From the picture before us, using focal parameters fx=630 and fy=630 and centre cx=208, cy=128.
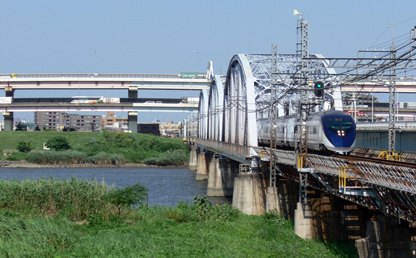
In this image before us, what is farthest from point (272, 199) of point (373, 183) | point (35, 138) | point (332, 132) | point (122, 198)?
point (35, 138)

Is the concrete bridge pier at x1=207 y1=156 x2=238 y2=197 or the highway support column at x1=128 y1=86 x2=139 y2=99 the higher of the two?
the highway support column at x1=128 y1=86 x2=139 y2=99

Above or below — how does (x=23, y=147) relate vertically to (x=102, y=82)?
below

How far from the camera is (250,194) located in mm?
43406

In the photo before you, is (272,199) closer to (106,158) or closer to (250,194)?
(250,194)

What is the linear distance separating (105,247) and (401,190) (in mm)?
11250

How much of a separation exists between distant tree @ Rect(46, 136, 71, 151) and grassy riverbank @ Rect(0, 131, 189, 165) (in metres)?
1.58

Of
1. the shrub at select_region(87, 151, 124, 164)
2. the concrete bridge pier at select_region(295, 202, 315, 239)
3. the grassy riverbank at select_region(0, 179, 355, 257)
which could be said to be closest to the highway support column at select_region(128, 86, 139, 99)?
the shrub at select_region(87, 151, 124, 164)

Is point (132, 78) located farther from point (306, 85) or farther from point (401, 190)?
point (401, 190)

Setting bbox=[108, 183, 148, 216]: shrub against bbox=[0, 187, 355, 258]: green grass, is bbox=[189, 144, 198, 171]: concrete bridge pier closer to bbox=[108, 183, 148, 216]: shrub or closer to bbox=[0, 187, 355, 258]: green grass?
bbox=[0, 187, 355, 258]: green grass

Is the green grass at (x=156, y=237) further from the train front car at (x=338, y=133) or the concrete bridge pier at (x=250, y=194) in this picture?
the concrete bridge pier at (x=250, y=194)

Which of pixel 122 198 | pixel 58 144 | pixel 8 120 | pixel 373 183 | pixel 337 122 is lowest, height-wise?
pixel 122 198

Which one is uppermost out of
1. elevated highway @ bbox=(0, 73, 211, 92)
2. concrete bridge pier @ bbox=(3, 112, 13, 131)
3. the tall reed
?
elevated highway @ bbox=(0, 73, 211, 92)

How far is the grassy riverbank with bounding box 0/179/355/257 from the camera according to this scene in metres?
24.2

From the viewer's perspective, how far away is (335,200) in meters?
31.0
